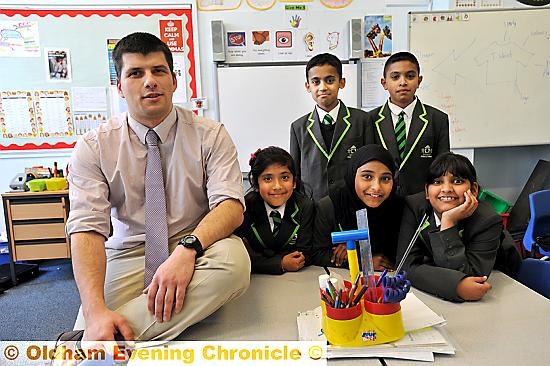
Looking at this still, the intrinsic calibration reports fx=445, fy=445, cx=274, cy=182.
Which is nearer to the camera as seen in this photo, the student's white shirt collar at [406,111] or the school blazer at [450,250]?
the school blazer at [450,250]

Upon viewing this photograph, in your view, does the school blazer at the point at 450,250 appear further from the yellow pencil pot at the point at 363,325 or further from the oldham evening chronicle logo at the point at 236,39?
the oldham evening chronicle logo at the point at 236,39

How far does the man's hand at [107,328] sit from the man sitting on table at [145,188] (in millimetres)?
129

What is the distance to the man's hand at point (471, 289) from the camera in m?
1.23

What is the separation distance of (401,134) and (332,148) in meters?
0.33

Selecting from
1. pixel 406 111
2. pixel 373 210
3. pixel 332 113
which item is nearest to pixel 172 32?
pixel 332 113

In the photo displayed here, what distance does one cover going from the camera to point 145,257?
142 cm

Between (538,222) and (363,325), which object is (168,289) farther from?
(538,222)

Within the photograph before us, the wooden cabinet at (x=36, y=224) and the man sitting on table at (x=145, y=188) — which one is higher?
the man sitting on table at (x=145, y=188)

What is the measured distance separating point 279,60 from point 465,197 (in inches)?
96.6

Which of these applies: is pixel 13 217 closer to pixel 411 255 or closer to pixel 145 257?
pixel 145 257

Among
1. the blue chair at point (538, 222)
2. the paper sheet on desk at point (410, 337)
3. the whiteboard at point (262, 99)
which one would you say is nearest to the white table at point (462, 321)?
the paper sheet on desk at point (410, 337)

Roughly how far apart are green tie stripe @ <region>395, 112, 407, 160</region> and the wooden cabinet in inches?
91.2

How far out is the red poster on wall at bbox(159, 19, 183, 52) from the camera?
350cm

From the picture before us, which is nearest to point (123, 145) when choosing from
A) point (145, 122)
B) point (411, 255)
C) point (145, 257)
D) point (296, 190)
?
point (145, 122)
